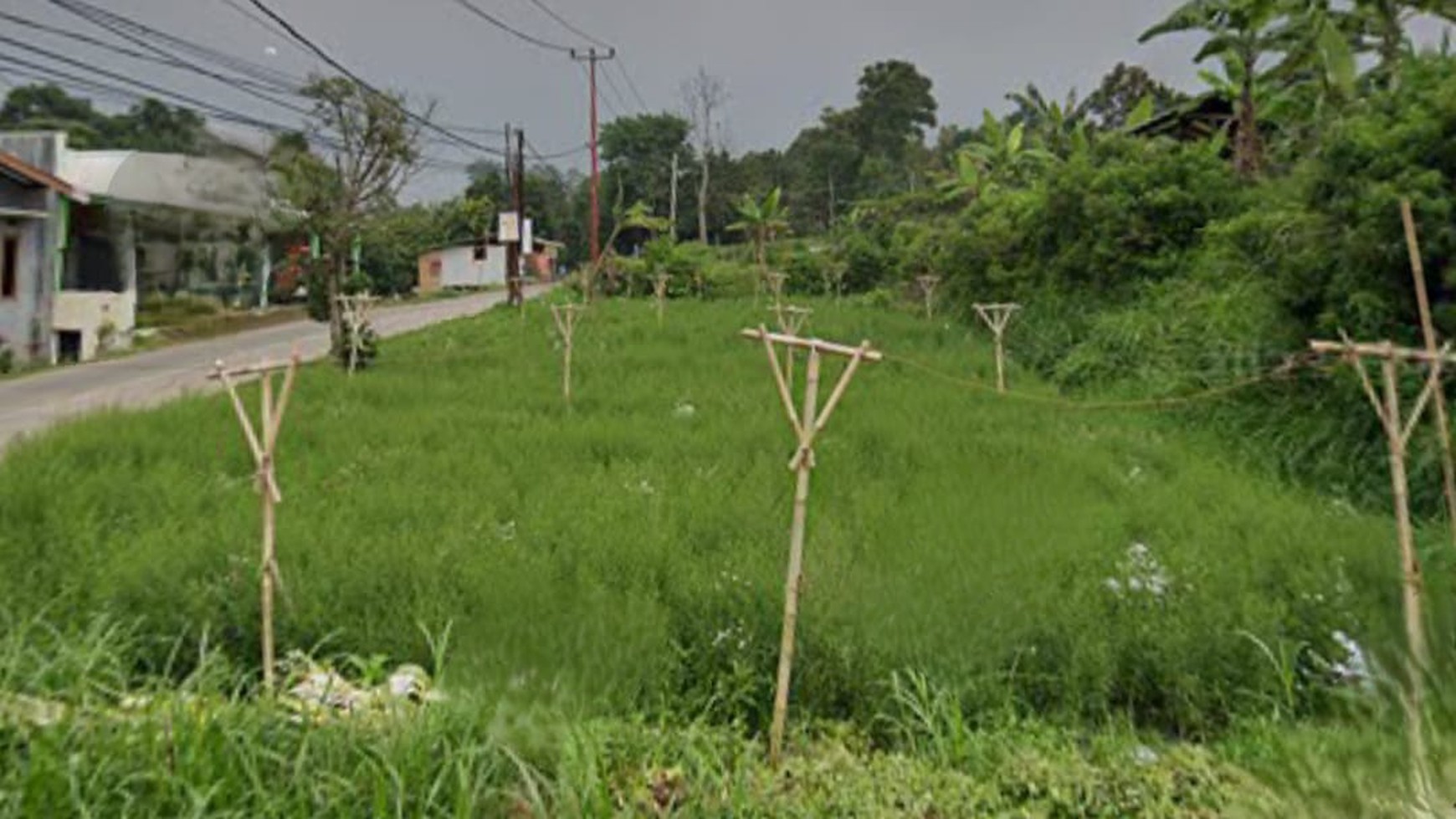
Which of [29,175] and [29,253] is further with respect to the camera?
[29,253]

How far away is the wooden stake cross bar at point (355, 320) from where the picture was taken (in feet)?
36.8

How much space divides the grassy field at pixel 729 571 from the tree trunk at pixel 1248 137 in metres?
9.22

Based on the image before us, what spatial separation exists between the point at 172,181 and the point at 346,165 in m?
4.15

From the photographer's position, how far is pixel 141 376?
→ 46.3 ft

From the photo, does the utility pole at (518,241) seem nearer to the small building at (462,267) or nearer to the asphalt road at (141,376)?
the asphalt road at (141,376)

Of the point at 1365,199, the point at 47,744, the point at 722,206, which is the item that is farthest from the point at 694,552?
the point at 722,206

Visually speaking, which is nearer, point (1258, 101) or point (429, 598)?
point (429, 598)

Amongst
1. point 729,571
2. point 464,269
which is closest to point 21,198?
point 729,571

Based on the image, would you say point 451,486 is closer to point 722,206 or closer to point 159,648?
point 159,648

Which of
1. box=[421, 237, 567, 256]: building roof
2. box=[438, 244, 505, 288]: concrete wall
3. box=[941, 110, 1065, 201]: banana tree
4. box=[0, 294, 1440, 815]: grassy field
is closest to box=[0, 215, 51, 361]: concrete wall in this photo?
box=[0, 294, 1440, 815]: grassy field

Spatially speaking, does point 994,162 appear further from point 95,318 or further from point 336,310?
point 95,318

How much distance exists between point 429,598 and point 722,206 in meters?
41.9

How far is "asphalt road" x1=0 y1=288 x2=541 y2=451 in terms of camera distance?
1012cm

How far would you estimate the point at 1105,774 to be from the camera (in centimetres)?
265
